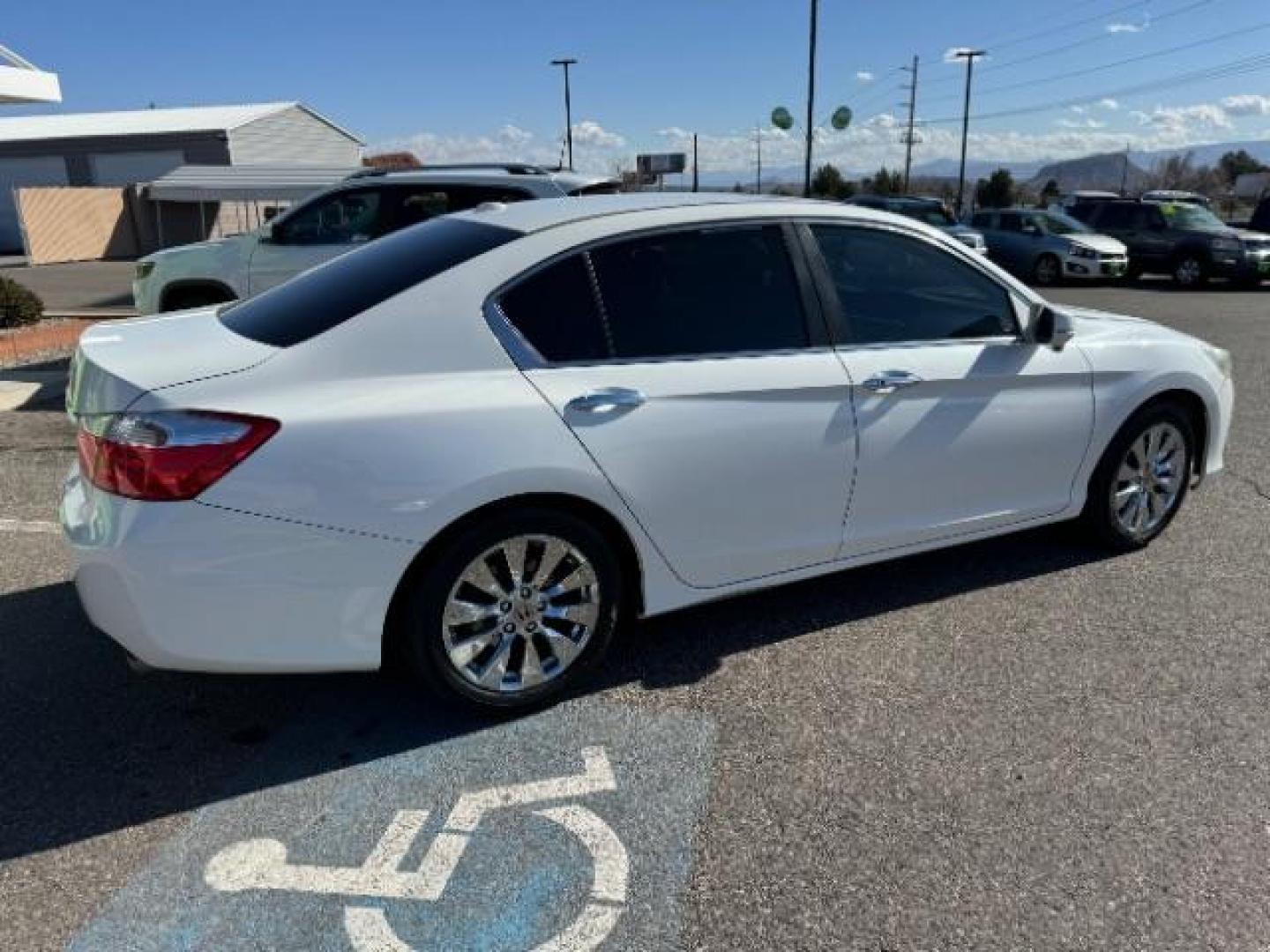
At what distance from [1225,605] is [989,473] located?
3.79ft

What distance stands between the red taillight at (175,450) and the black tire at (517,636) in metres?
0.64

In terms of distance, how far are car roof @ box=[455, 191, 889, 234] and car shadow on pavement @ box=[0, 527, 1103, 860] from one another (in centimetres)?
157

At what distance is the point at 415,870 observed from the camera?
2562 millimetres

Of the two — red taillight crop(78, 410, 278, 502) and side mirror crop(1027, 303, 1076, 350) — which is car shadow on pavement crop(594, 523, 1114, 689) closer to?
side mirror crop(1027, 303, 1076, 350)

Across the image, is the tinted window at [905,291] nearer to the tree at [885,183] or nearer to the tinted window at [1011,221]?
the tinted window at [1011,221]

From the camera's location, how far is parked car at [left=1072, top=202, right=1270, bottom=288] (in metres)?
19.5

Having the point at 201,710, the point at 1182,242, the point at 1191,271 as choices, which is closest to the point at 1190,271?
the point at 1191,271

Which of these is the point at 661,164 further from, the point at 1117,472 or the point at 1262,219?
the point at 1117,472

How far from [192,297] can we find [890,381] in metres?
6.66

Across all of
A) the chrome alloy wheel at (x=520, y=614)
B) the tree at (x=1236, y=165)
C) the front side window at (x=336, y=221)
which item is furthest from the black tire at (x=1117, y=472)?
the tree at (x=1236, y=165)

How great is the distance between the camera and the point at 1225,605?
4145 millimetres

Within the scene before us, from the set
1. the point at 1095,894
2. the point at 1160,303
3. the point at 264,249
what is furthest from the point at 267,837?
the point at 1160,303

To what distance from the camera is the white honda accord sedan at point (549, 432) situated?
2.78m

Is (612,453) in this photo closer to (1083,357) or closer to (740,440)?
(740,440)
